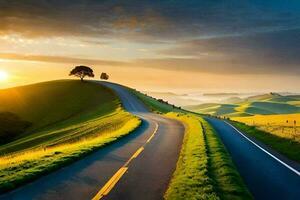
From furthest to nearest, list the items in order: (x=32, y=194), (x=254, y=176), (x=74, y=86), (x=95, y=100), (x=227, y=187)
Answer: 1. (x=74, y=86)
2. (x=95, y=100)
3. (x=254, y=176)
4. (x=227, y=187)
5. (x=32, y=194)

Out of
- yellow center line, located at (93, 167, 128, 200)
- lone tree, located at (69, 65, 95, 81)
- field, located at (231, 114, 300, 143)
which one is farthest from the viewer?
lone tree, located at (69, 65, 95, 81)

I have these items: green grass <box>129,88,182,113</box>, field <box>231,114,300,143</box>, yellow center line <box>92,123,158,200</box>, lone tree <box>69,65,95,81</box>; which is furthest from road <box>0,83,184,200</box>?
lone tree <box>69,65,95,81</box>

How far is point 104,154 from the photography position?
837 inches

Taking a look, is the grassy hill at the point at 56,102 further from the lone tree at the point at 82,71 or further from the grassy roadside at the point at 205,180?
the grassy roadside at the point at 205,180

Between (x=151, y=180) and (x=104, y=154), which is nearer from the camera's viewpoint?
(x=151, y=180)

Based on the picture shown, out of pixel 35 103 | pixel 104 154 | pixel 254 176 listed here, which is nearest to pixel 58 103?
pixel 35 103

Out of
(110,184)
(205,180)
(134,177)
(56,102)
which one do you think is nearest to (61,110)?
(56,102)

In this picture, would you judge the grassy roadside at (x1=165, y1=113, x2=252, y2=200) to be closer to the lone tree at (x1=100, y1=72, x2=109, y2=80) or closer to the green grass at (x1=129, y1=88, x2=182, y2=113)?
the green grass at (x1=129, y1=88, x2=182, y2=113)

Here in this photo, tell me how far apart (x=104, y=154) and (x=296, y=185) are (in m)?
10.6

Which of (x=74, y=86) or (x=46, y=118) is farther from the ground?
(x=74, y=86)

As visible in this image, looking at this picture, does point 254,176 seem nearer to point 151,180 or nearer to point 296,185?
point 296,185

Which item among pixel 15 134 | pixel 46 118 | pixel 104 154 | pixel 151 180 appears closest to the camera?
pixel 151 180

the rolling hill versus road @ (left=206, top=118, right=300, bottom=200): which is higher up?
the rolling hill

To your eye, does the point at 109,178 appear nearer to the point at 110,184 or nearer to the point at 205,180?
the point at 110,184
